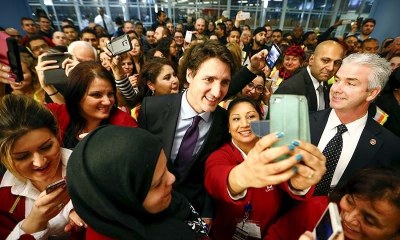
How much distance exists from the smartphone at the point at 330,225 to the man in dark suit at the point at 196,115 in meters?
0.92

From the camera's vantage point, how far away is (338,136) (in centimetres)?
180

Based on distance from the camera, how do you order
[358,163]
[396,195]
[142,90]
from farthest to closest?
[142,90]
[358,163]
[396,195]

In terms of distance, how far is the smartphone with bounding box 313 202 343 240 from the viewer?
70cm

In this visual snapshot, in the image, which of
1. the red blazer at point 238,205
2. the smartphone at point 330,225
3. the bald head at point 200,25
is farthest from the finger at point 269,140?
the bald head at point 200,25

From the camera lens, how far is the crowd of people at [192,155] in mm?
779

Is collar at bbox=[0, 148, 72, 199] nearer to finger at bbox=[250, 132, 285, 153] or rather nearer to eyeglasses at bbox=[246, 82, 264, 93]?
finger at bbox=[250, 132, 285, 153]

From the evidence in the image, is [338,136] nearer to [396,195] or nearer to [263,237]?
[396,195]

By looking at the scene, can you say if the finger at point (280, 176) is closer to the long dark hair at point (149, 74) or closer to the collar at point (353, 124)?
the collar at point (353, 124)

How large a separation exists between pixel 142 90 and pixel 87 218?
6.90 feet

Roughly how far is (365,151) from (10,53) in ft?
8.76

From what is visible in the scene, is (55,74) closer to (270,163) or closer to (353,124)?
(270,163)

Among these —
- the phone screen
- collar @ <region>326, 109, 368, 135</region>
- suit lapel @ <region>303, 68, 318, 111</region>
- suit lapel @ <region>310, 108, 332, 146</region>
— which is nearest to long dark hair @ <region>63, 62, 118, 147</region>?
the phone screen

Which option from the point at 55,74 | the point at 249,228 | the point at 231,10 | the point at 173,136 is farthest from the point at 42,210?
the point at 231,10

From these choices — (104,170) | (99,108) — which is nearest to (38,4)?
(99,108)
